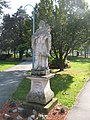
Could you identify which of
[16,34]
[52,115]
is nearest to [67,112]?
[52,115]

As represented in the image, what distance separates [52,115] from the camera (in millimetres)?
9727

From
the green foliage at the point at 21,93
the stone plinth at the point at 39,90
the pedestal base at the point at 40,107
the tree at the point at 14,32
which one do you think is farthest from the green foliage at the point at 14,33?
the pedestal base at the point at 40,107

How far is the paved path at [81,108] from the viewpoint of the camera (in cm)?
959

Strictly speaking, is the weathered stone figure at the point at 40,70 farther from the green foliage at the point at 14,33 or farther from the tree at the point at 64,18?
the green foliage at the point at 14,33

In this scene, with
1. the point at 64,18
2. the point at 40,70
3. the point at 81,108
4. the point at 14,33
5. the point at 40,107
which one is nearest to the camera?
the point at 40,107

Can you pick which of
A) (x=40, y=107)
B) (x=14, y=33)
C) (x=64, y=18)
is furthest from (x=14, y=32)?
(x=40, y=107)

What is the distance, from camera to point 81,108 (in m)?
10.8

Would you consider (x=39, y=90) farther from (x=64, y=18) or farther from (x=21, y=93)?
(x=64, y=18)

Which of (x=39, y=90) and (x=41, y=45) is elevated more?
(x=41, y=45)

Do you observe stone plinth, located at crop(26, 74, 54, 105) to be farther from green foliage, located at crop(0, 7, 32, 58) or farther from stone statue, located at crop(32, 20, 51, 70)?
green foliage, located at crop(0, 7, 32, 58)

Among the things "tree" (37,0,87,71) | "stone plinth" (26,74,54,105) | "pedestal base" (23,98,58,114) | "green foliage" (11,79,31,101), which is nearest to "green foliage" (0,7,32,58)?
"tree" (37,0,87,71)

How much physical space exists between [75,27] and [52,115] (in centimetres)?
1356

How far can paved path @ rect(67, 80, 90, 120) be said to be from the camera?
9594mm

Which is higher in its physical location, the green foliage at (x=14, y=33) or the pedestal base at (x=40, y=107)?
the green foliage at (x=14, y=33)
